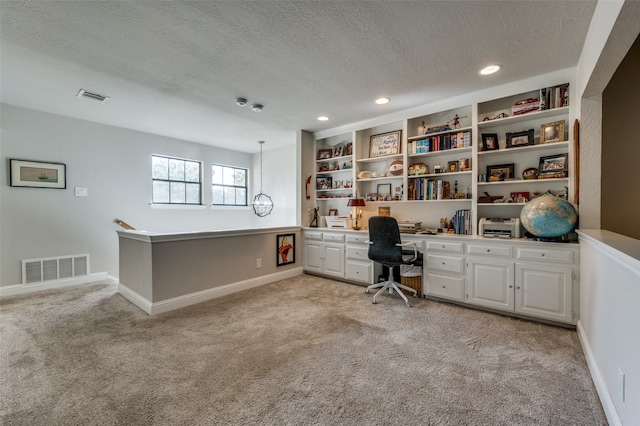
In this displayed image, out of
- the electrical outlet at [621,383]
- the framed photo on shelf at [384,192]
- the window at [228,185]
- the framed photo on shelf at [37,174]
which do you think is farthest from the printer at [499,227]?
the framed photo on shelf at [37,174]

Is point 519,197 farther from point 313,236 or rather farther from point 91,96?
point 91,96

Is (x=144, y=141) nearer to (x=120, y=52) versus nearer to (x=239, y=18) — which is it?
(x=120, y=52)

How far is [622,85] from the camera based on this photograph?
2527 millimetres

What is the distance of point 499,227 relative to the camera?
9.64 feet

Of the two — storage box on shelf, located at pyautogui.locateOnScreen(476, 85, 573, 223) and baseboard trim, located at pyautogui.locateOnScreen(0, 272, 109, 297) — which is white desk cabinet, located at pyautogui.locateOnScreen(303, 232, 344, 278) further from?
baseboard trim, located at pyautogui.locateOnScreen(0, 272, 109, 297)

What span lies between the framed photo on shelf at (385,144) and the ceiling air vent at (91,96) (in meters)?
3.58

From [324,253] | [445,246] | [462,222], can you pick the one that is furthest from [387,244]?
[324,253]

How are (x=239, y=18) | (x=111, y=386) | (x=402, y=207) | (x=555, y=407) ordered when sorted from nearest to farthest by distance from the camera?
(x=555, y=407), (x=111, y=386), (x=239, y=18), (x=402, y=207)

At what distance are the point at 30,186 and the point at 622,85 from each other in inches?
274

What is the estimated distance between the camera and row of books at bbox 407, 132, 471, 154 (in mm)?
3300

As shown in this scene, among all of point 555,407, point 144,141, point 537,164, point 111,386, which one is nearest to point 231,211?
point 144,141

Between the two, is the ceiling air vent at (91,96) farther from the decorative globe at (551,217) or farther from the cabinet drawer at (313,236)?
the decorative globe at (551,217)

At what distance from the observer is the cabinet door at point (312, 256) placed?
14.4ft

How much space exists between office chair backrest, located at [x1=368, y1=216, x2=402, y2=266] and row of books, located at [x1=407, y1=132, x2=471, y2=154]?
46.6 inches
